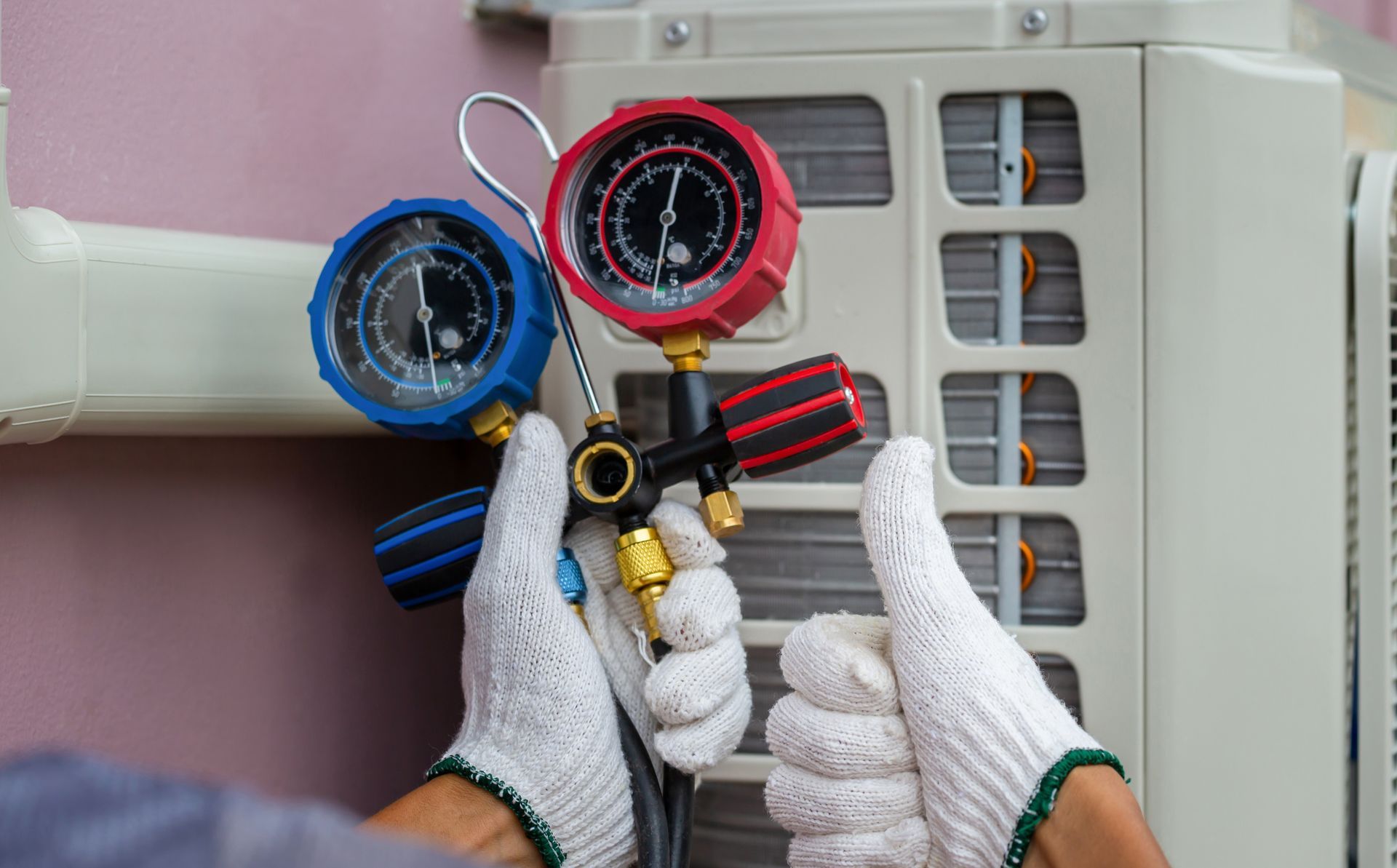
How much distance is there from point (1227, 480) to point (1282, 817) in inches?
10.4

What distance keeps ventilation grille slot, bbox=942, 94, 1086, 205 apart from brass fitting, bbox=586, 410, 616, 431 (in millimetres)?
335

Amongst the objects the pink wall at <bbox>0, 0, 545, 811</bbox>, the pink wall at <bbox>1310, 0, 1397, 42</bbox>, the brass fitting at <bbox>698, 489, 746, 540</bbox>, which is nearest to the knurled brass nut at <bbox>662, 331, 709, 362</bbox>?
the brass fitting at <bbox>698, 489, 746, 540</bbox>

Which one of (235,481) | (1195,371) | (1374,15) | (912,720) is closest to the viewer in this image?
(912,720)

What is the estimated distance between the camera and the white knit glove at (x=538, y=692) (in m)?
0.80

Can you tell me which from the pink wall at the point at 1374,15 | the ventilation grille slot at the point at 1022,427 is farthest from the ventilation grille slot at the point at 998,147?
the pink wall at the point at 1374,15

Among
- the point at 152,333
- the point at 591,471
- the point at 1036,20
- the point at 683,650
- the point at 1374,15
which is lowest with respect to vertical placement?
the point at 683,650

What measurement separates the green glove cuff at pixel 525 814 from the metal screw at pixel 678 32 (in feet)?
1.95

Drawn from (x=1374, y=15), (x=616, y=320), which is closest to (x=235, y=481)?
(x=616, y=320)

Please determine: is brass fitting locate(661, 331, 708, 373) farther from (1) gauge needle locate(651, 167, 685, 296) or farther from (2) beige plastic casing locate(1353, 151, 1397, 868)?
(2) beige plastic casing locate(1353, 151, 1397, 868)

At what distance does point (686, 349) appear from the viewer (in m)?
0.82

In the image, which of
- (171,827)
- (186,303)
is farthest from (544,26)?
(171,827)

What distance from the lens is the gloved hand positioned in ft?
2.39

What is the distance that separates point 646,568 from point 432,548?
164mm

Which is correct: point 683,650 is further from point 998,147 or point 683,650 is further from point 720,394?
point 998,147
